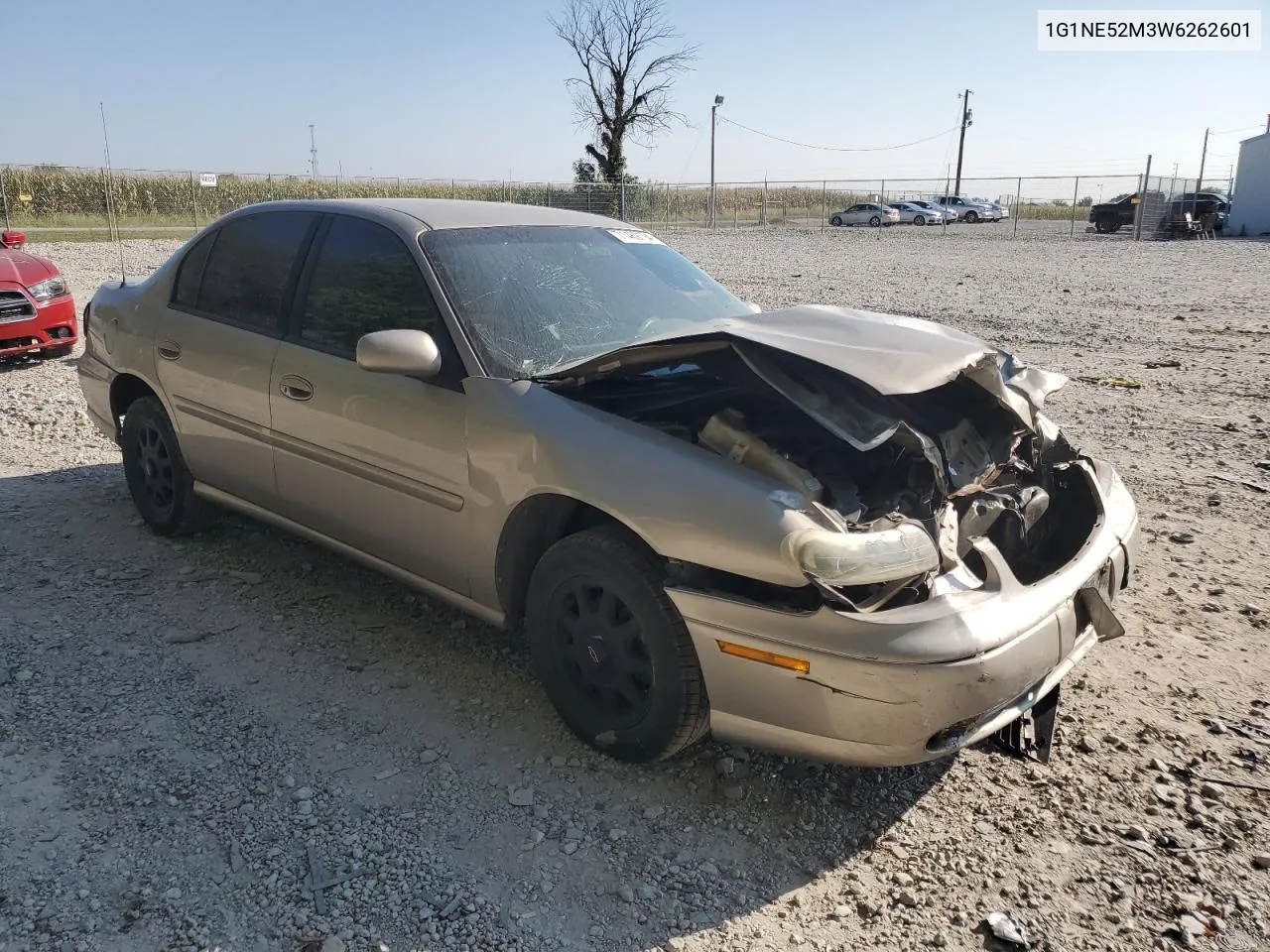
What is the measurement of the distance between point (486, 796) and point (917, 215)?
48423 mm

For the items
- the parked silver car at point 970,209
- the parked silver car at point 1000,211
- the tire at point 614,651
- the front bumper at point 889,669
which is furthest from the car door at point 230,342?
the parked silver car at point 1000,211

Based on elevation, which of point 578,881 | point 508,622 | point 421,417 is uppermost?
point 421,417

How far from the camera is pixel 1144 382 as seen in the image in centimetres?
811

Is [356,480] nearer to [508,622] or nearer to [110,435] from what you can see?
[508,622]

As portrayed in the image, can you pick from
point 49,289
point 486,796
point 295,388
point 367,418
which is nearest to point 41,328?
point 49,289

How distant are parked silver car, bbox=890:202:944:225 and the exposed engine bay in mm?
46295

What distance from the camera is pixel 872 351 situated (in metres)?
2.95

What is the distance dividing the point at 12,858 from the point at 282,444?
179 centimetres

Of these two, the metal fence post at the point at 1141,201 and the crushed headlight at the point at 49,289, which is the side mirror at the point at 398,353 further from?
the metal fence post at the point at 1141,201

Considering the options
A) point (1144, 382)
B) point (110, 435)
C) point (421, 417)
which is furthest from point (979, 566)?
point (1144, 382)

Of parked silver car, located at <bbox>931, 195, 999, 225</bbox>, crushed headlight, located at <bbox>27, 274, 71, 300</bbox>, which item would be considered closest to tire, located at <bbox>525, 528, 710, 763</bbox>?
crushed headlight, located at <bbox>27, 274, 71, 300</bbox>

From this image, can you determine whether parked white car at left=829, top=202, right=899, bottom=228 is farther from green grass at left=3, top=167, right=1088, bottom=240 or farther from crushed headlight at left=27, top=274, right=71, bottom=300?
crushed headlight at left=27, top=274, right=71, bottom=300

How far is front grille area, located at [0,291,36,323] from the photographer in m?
8.41

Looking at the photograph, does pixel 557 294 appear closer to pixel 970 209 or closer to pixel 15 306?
pixel 15 306
